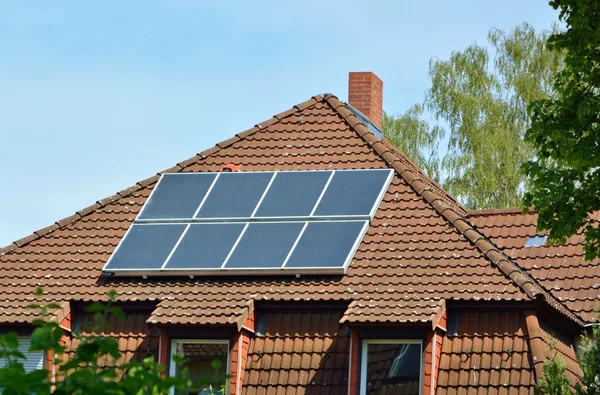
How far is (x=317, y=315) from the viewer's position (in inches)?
704

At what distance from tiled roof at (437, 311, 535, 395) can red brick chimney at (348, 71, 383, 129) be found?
802 centimetres

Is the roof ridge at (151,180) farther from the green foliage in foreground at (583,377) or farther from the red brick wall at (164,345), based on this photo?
the green foliage in foreground at (583,377)

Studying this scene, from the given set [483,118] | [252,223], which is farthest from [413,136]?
[252,223]

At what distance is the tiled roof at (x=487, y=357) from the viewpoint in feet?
53.7

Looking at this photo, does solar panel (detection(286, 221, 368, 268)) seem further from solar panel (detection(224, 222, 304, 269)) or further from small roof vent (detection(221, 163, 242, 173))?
small roof vent (detection(221, 163, 242, 173))

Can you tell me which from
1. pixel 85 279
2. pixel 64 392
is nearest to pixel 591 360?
pixel 85 279

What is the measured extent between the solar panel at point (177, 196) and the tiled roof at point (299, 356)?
10.5 feet

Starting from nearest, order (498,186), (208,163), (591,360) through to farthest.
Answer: (591,360)
(208,163)
(498,186)

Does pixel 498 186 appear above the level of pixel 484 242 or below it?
above

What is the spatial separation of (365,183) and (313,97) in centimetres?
313

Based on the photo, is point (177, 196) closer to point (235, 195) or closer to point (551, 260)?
point (235, 195)

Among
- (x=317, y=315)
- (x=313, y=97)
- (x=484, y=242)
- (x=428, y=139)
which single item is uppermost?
(x=428, y=139)

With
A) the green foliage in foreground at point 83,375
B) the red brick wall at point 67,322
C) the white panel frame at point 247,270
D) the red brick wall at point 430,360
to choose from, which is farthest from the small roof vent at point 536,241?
the green foliage in foreground at point 83,375

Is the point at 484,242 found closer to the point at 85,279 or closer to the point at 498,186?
the point at 85,279
